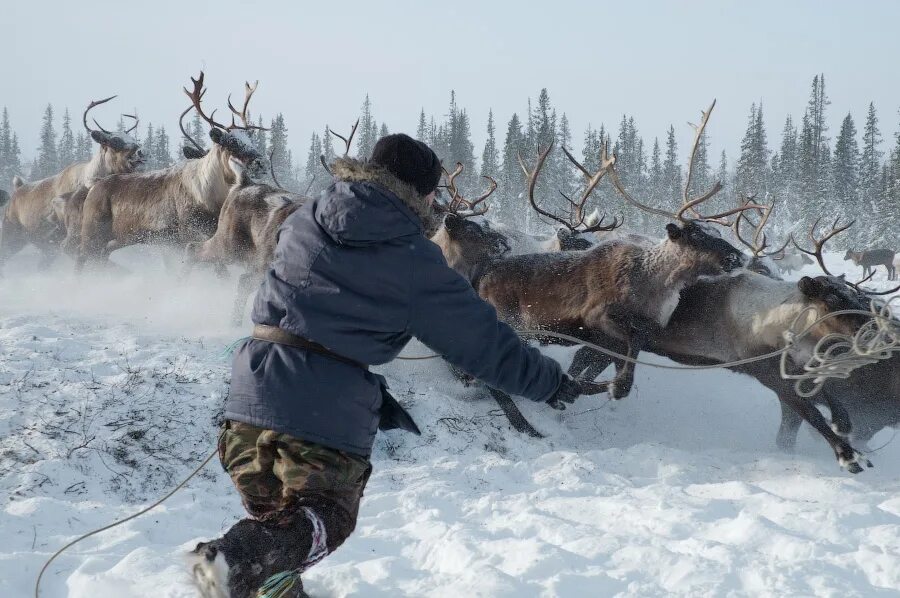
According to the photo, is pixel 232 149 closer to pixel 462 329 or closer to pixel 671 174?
pixel 462 329

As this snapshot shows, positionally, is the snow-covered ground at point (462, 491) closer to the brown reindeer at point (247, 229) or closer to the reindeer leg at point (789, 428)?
the reindeer leg at point (789, 428)

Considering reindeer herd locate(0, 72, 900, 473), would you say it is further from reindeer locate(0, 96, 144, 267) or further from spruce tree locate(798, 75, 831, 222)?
spruce tree locate(798, 75, 831, 222)

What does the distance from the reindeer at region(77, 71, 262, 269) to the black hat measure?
7248 millimetres

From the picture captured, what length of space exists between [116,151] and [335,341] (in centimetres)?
1186

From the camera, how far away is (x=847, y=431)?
19.5ft

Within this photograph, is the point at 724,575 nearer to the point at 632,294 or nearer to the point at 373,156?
the point at 373,156

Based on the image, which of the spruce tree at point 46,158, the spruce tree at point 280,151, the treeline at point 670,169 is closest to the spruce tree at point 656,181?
the treeline at point 670,169

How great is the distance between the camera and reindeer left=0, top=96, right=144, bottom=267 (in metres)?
12.6

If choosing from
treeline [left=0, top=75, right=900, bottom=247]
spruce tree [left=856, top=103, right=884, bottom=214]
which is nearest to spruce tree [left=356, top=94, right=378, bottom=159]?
treeline [left=0, top=75, right=900, bottom=247]

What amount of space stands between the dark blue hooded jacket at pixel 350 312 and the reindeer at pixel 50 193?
1153 centimetres

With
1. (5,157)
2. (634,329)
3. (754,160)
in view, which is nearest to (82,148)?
(5,157)

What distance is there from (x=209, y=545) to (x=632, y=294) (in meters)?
5.09

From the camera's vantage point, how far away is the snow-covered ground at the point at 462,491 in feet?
11.0

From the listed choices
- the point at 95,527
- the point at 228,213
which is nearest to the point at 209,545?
the point at 95,527
